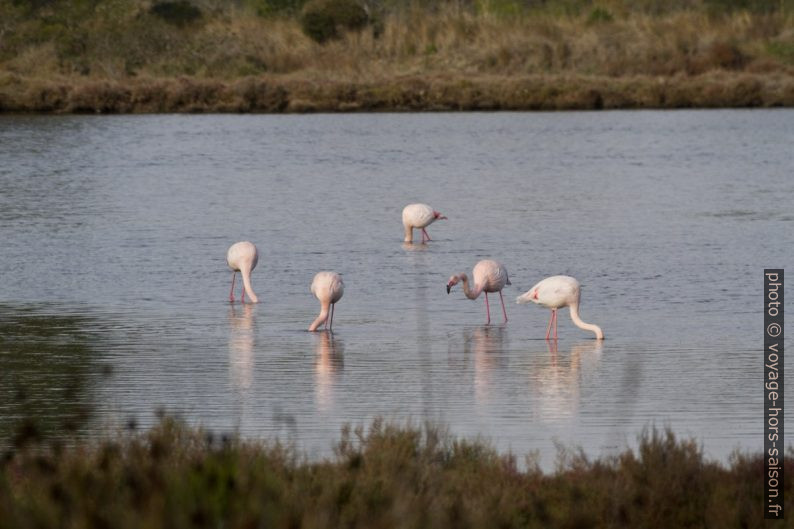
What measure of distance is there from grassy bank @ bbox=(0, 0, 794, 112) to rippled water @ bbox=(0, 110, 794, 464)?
448 inches

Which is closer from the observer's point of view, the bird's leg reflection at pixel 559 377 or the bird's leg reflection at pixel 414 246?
the bird's leg reflection at pixel 559 377

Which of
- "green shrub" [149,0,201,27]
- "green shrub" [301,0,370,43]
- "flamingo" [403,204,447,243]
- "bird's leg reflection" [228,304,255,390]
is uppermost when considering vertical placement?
"green shrub" [149,0,201,27]

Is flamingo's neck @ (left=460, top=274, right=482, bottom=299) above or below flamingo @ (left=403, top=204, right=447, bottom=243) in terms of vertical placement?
below

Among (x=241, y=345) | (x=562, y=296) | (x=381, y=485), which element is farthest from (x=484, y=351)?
(x=381, y=485)

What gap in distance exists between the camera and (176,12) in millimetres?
57969

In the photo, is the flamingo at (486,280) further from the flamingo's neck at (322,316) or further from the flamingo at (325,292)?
the flamingo's neck at (322,316)

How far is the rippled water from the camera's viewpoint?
10.1m

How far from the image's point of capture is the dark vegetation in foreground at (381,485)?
16.8ft

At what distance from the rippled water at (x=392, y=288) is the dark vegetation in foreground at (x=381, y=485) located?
34cm

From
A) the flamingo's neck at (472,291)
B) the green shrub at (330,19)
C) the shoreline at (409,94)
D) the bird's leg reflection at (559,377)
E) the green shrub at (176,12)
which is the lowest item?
the bird's leg reflection at (559,377)

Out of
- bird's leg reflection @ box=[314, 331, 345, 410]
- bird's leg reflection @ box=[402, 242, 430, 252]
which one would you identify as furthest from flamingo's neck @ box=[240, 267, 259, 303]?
bird's leg reflection @ box=[402, 242, 430, 252]

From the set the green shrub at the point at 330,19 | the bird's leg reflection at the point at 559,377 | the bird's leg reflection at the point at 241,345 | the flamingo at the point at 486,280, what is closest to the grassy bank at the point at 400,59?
the green shrub at the point at 330,19

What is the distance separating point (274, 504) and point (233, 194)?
20838 millimetres

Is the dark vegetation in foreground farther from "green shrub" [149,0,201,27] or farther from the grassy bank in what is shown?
"green shrub" [149,0,201,27]
